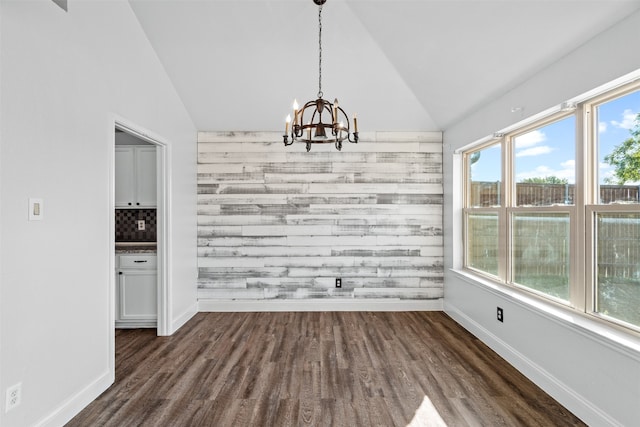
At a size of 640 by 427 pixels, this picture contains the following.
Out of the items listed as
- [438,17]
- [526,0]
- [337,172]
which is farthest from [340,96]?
[526,0]

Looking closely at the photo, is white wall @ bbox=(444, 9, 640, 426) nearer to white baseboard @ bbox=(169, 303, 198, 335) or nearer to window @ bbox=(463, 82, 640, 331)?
window @ bbox=(463, 82, 640, 331)

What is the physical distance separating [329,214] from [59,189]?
10.1 ft

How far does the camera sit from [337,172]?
4641 millimetres

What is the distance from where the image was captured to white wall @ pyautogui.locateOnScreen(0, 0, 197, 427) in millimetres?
1832

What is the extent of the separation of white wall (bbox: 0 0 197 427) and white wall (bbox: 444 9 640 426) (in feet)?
11.0

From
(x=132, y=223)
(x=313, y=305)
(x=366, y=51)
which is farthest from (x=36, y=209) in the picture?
(x=313, y=305)

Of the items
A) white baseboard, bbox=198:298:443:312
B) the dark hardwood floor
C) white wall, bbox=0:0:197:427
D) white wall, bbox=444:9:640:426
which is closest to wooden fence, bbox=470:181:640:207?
white wall, bbox=444:9:640:426

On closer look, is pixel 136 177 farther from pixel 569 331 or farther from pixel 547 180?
pixel 569 331

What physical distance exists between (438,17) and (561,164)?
1.51m

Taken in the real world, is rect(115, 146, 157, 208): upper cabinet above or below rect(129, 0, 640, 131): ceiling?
below

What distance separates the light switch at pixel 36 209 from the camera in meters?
1.93

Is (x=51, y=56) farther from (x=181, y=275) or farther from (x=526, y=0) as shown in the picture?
(x=526, y=0)

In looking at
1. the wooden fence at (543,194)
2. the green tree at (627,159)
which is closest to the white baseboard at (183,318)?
the wooden fence at (543,194)

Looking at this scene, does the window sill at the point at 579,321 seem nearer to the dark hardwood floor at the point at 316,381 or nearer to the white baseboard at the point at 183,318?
the dark hardwood floor at the point at 316,381
